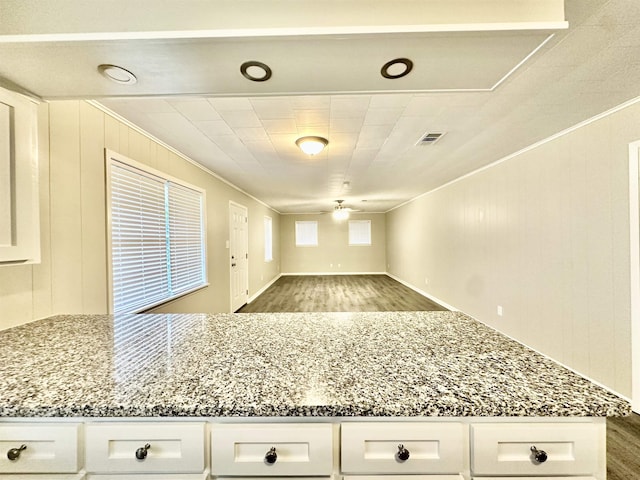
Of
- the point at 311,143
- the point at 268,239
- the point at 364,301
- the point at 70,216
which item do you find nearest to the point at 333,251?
the point at 268,239

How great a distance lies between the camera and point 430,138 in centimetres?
275

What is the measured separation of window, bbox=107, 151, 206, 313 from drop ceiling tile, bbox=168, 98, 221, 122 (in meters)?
0.67

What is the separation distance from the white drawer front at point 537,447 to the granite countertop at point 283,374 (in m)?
0.08

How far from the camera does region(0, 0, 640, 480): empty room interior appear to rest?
76 cm

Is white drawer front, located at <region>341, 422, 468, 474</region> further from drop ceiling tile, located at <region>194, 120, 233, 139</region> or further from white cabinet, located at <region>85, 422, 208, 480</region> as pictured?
drop ceiling tile, located at <region>194, 120, 233, 139</region>

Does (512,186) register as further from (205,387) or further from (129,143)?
(129,143)

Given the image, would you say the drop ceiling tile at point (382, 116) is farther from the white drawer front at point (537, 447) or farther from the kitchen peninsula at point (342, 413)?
the white drawer front at point (537, 447)

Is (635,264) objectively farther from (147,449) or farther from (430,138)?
(147,449)

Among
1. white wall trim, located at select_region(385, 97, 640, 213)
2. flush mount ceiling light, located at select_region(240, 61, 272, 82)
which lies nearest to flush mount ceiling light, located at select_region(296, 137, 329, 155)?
flush mount ceiling light, located at select_region(240, 61, 272, 82)

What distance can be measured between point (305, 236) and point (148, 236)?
25.6 ft

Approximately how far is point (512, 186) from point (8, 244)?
447 centimetres

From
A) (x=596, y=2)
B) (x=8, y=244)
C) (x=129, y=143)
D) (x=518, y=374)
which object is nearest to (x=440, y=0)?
(x=596, y=2)

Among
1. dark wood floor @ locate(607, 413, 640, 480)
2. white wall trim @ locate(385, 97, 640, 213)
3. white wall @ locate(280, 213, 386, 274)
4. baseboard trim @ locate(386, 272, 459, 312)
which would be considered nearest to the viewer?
dark wood floor @ locate(607, 413, 640, 480)

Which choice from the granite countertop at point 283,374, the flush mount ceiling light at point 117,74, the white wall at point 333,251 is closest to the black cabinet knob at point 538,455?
the granite countertop at point 283,374
